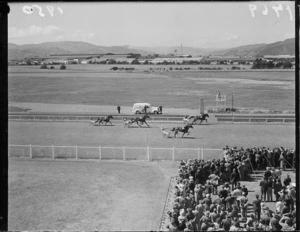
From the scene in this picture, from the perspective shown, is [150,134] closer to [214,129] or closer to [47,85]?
[214,129]

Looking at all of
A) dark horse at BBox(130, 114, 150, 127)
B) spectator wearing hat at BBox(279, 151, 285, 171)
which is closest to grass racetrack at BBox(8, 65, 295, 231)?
dark horse at BBox(130, 114, 150, 127)

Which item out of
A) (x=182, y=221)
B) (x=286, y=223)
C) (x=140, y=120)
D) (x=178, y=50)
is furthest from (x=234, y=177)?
(x=140, y=120)

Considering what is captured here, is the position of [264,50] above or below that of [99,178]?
above

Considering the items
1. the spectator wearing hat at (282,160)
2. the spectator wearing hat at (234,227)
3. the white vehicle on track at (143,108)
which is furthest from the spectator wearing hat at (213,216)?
the white vehicle on track at (143,108)

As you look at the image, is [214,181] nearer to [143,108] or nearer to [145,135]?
[145,135]

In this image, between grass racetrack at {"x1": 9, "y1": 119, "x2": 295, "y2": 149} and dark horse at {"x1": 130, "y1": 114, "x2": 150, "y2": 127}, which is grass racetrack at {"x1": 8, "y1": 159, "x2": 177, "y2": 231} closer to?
grass racetrack at {"x1": 9, "y1": 119, "x2": 295, "y2": 149}

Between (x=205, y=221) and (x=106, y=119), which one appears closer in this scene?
(x=205, y=221)

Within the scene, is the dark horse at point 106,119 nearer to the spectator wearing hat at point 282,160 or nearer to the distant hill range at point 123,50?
the distant hill range at point 123,50
